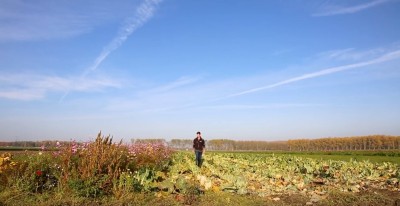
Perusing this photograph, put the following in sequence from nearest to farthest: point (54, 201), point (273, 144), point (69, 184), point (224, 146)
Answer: point (54, 201) → point (69, 184) → point (273, 144) → point (224, 146)

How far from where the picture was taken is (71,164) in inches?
378

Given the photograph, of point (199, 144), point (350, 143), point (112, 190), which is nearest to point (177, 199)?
point (112, 190)

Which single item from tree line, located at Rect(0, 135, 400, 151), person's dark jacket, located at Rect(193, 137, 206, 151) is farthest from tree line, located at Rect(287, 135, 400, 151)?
person's dark jacket, located at Rect(193, 137, 206, 151)

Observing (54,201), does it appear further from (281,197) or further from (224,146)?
(224,146)

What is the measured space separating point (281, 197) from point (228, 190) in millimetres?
1540

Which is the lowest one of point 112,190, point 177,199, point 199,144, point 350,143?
point 177,199

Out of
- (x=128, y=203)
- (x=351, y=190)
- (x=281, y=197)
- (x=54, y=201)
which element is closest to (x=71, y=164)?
(x=54, y=201)

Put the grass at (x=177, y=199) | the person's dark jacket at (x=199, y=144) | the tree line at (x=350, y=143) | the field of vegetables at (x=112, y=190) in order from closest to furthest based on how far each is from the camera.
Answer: the grass at (x=177, y=199) → the field of vegetables at (x=112, y=190) → the person's dark jacket at (x=199, y=144) → the tree line at (x=350, y=143)

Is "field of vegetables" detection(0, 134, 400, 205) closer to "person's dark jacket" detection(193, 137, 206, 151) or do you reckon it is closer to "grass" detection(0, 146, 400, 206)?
"grass" detection(0, 146, 400, 206)

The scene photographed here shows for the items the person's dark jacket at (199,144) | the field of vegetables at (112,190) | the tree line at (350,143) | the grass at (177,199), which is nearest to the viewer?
the grass at (177,199)

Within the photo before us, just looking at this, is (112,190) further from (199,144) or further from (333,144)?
(333,144)

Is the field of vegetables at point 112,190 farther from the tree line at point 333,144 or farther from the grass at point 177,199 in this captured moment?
the tree line at point 333,144

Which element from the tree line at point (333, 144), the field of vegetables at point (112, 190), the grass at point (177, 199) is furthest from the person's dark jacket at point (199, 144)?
the tree line at point (333, 144)

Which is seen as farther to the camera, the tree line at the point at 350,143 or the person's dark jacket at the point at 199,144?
the tree line at the point at 350,143
